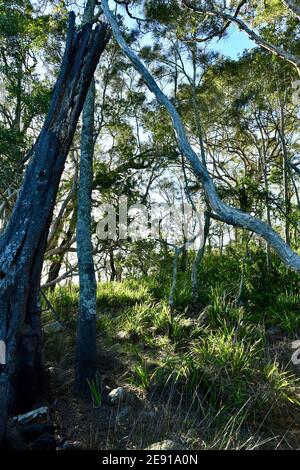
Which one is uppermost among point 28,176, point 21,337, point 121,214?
point 121,214

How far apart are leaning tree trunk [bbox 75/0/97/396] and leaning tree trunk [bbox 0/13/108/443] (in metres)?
0.72

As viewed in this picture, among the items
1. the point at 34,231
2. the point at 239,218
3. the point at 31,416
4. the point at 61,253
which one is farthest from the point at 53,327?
the point at 239,218

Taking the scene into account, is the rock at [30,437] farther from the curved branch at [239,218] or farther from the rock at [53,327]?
the rock at [53,327]

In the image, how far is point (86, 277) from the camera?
5.31m

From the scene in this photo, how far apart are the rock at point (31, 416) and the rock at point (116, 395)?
995 millimetres

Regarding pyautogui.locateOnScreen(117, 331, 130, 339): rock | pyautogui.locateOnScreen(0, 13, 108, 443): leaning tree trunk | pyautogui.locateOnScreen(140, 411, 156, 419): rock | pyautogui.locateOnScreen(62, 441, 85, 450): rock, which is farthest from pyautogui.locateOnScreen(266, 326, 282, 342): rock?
pyautogui.locateOnScreen(0, 13, 108, 443): leaning tree trunk

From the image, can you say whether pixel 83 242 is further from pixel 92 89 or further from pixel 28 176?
pixel 92 89

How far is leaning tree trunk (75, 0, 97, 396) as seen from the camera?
16.4ft

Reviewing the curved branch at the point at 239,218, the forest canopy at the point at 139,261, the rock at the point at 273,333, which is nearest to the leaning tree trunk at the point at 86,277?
the forest canopy at the point at 139,261

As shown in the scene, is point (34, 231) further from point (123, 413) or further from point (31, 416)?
point (123, 413)

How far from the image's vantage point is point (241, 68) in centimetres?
1161

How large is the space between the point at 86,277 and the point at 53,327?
198 centimetres
